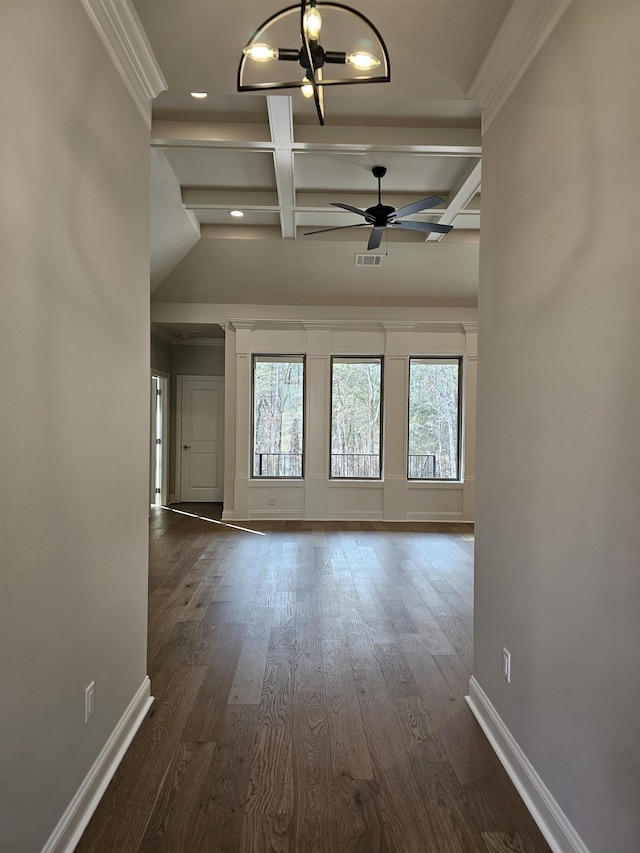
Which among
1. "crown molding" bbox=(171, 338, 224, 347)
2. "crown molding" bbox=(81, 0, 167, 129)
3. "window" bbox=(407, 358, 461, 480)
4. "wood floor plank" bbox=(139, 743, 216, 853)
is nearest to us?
"wood floor plank" bbox=(139, 743, 216, 853)

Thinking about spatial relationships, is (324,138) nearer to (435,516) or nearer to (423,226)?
(423,226)

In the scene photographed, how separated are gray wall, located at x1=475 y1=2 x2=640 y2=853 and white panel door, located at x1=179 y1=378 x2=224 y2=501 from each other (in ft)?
23.8

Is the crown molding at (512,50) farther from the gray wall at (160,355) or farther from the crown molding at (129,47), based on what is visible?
the gray wall at (160,355)

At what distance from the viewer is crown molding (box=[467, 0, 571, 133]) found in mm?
1944

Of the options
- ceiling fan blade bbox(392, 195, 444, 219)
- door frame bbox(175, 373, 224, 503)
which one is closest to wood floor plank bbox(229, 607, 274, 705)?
ceiling fan blade bbox(392, 195, 444, 219)

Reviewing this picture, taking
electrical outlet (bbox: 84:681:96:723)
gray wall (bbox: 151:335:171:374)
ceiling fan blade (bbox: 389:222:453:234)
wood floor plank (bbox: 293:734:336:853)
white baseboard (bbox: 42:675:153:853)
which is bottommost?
wood floor plank (bbox: 293:734:336:853)

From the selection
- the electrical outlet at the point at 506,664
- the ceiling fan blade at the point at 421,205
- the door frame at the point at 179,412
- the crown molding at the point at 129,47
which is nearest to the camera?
the crown molding at the point at 129,47

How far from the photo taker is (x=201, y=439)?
925 centimetres

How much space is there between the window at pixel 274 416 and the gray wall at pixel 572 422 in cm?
547

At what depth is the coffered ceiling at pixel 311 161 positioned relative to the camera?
2217 mm

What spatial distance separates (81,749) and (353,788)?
1010mm

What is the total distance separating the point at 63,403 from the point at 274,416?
6.13 metres

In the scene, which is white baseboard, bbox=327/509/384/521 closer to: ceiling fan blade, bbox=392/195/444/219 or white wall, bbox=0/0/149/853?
ceiling fan blade, bbox=392/195/444/219

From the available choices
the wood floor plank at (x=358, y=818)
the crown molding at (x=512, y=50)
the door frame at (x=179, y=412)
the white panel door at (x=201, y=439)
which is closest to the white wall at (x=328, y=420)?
the white panel door at (x=201, y=439)
